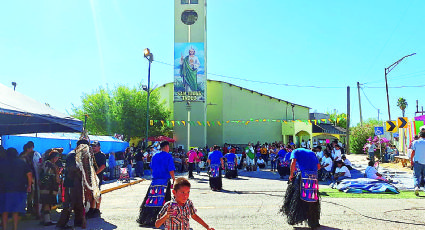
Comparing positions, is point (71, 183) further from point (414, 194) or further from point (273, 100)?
point (273, 100)

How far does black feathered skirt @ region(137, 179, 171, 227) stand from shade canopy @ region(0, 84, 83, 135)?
2375mm

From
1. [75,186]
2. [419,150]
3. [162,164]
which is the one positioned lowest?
[75,186]

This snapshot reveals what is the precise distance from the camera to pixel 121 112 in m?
36.2

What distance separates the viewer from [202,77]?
33.5 metres

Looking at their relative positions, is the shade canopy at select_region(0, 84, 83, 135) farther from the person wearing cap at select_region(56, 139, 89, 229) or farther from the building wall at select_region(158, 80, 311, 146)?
the building wall at select_region(158, 80, 311, 146)

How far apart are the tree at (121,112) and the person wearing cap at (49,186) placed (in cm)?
2832

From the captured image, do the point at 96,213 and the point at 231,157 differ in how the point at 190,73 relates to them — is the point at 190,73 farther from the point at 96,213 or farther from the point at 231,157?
the point at 96,213

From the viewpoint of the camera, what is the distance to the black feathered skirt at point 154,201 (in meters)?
7.23

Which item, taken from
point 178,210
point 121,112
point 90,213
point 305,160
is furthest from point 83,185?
point 121,112

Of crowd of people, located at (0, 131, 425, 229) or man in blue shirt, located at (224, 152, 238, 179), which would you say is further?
man in blue shirt, located at (224, 152, 238, 179)

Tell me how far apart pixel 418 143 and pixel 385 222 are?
4.59 metres

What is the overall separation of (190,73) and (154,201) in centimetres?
2650

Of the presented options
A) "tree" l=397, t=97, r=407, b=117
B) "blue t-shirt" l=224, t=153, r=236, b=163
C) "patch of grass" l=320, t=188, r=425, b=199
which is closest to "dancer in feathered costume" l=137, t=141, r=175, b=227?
"patch of grass" l=320, t=188, r=425, b=199

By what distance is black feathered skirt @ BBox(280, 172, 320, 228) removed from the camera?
677cm
